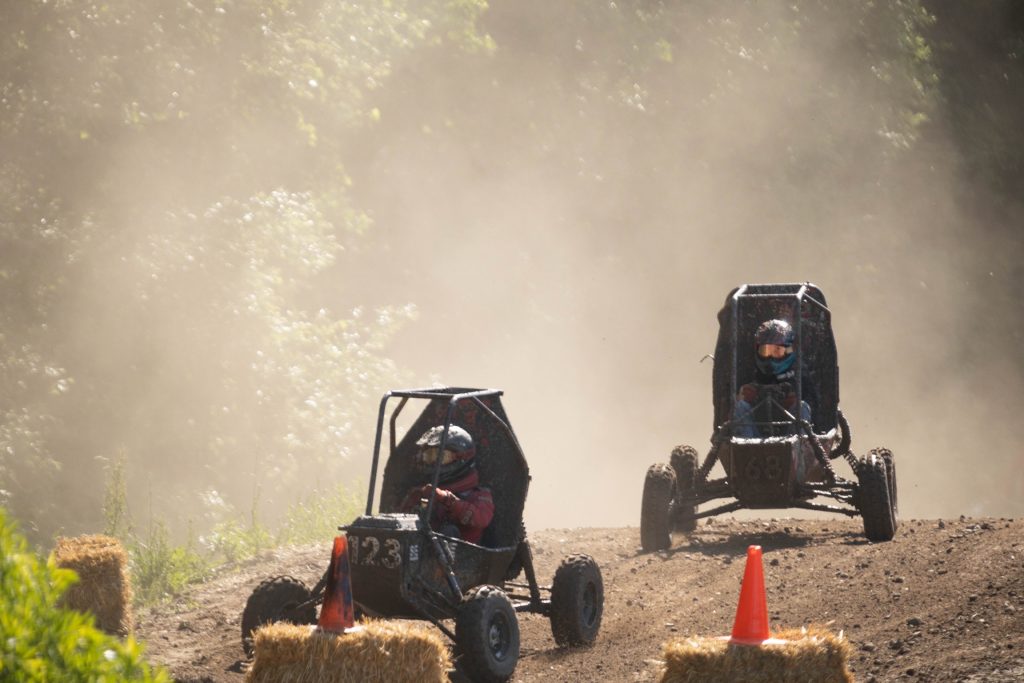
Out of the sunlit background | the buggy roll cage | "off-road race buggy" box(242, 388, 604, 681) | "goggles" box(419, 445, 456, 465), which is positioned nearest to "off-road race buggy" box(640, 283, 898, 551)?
"off-road race buggy" box(242, 388, 604, 681)

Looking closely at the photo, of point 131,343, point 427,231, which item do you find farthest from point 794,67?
point 131,343

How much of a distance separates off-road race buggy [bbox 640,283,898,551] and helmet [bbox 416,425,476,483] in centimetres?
420

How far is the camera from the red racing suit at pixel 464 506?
381 inches

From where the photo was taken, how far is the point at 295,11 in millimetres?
25125

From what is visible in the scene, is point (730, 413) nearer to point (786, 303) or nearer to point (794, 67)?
point (786, 303)

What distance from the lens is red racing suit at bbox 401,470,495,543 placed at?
9680mm

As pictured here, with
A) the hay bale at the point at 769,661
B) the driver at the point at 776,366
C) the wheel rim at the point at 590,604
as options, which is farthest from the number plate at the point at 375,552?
the driver at the point at 776,366

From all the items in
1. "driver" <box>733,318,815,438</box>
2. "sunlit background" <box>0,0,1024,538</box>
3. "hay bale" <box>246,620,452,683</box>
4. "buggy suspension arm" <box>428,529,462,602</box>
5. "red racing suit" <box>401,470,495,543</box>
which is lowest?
"hay bale" <box>246,620,452,683</box>

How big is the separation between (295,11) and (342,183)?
327 cm

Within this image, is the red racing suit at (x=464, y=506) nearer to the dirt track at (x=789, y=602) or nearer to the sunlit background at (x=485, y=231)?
the dirt track at (x=789, y=602)

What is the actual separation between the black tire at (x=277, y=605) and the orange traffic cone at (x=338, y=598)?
6.59 feet

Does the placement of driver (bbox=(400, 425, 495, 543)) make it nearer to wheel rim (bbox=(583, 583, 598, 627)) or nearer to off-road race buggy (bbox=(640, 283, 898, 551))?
wheel rim (bbox=(583, 583, 598, 627))

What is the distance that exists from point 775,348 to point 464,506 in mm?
5772

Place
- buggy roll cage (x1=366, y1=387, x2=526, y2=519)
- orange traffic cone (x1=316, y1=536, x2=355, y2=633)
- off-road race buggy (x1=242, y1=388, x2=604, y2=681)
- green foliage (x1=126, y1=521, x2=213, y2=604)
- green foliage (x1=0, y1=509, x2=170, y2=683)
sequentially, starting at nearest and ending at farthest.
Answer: green foliage (x1=0, y1=509, x2=170, y2=683), orange traffic cone (x1=316, y1=536, x2=355, y2=633), off-road race buggy (x1=242, y1=388, x2=604, y2=681), buggy roll cage (x1=366, y1=387, x2=526, y2=519), green foliage (x1=126, y1=521, x2=213, y2=604)
